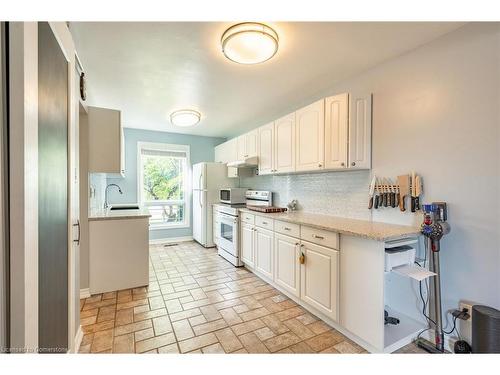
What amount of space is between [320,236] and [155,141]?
4263mm

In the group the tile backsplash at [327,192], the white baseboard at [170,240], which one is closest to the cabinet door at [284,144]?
the tile backsplash at [327,192]

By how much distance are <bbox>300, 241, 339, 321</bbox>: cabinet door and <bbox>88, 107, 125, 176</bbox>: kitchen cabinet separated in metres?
2.39

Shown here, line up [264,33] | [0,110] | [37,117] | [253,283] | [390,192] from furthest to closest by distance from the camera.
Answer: [253,283] < [390,192] < [264,33] < [37,117] < [0,110]

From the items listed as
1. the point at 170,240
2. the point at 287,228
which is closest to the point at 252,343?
the point at 287,228

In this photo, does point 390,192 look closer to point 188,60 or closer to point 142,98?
point 188,60

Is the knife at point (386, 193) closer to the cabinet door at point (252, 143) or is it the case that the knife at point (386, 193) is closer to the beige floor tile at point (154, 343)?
the cabinet door at point (252, 143)

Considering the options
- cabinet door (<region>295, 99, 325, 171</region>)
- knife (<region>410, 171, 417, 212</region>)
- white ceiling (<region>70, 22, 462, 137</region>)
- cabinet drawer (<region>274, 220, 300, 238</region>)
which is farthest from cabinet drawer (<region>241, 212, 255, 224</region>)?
knife (<region>410, 171, 417, 212</region>)

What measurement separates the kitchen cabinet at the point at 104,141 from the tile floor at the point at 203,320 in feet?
4.96

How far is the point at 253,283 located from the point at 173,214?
9.84 ft

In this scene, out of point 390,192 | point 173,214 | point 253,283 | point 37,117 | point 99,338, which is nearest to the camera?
point 37,117

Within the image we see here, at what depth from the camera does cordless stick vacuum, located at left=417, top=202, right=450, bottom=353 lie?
1.76 m

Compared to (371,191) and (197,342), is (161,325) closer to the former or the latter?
(197,342)

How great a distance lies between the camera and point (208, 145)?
18.7 ft
